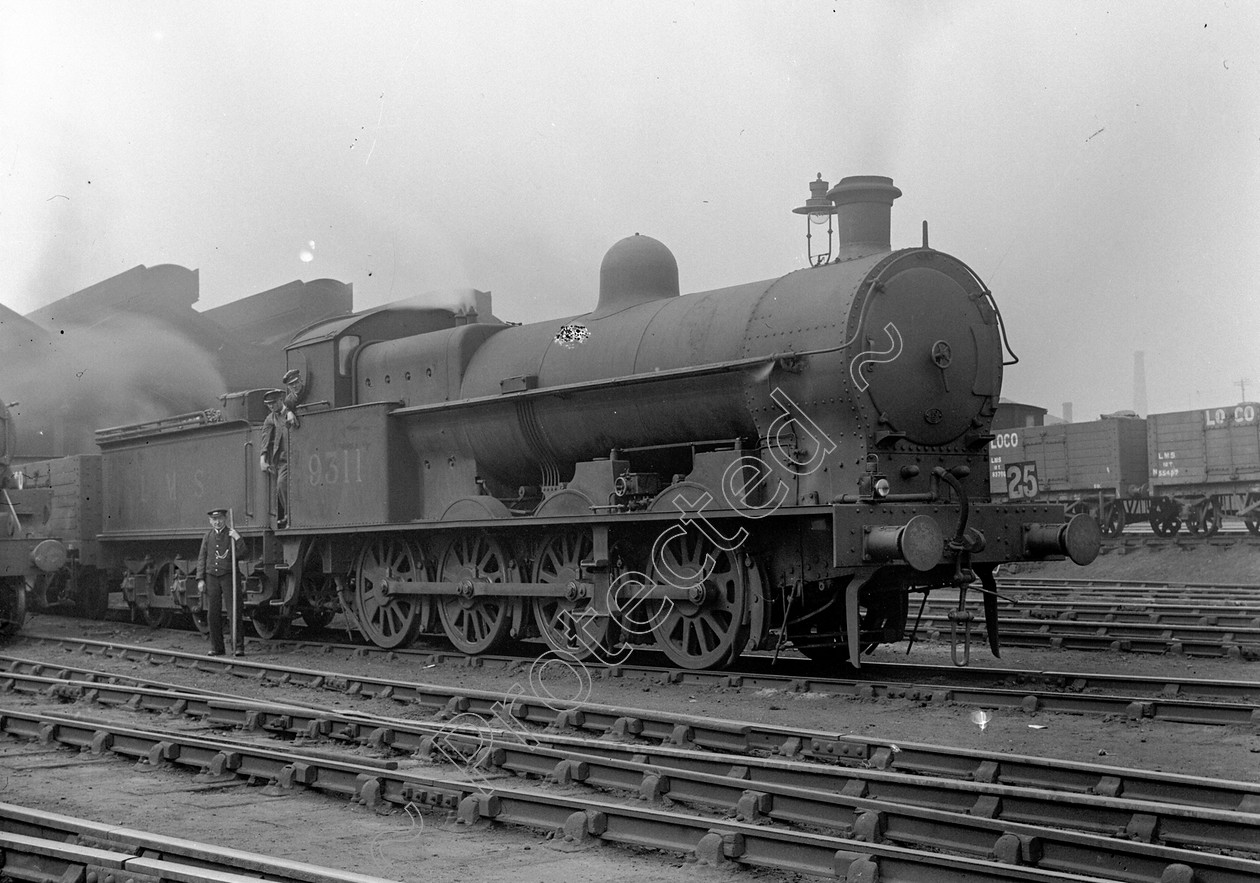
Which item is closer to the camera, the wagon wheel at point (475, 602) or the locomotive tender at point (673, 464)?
the locomotive tender at point (673, 464)

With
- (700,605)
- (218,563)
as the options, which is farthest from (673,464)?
(218,563)

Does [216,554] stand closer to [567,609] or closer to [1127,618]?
[567,609]

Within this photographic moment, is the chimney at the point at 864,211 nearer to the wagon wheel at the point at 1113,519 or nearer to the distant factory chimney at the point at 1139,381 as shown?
the wagon wheel at the point at 1113,519

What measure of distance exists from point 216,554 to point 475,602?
11.5 ft

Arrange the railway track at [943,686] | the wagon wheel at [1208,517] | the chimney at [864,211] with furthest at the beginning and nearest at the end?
the wagon wheel at [1208,517]
the chimney at [864,211]
the railway track at [943,686]

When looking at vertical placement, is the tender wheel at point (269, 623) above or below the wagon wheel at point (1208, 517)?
below

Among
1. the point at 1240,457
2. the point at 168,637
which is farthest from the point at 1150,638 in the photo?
the point at 1240,457

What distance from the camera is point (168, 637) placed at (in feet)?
50.9

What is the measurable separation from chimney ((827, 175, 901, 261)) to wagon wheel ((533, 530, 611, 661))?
3.42 metres

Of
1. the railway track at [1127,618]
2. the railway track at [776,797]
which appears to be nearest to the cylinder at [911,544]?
the railway track at [1127,618]

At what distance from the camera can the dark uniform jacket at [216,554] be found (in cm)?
1342

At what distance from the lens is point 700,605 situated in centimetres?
976

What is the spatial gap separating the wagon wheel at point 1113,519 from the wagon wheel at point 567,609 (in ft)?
65.4

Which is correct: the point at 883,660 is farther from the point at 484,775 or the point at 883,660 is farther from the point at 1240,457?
the point at 1240,457
